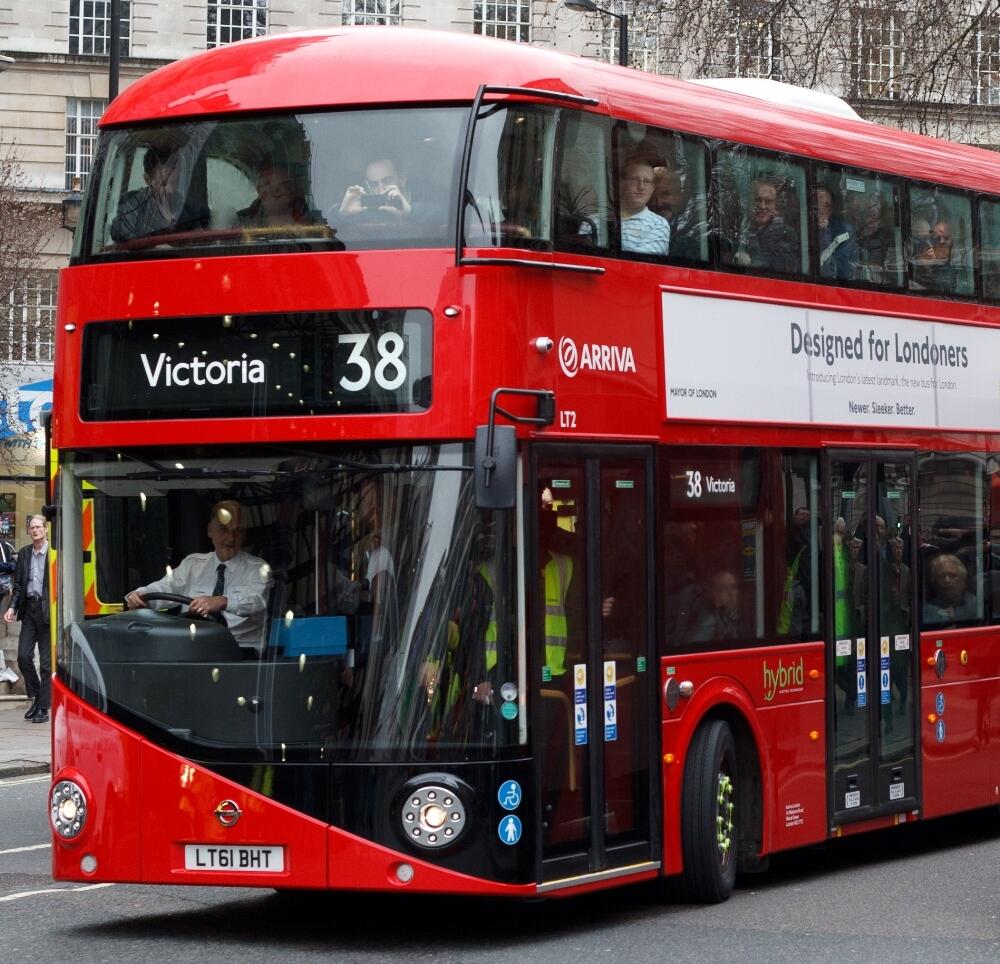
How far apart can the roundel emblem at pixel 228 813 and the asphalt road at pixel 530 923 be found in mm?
550

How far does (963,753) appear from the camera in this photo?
46.3 ft

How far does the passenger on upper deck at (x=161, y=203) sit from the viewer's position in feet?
34.1

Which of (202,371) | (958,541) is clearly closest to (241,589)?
(202,371)

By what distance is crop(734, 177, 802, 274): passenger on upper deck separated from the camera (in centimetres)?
1212

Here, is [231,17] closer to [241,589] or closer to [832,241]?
[832,241]

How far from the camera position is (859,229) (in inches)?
518

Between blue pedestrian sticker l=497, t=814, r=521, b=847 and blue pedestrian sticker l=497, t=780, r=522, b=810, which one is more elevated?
blue pedestrian sticker l=497, t=780, r=522, b=810

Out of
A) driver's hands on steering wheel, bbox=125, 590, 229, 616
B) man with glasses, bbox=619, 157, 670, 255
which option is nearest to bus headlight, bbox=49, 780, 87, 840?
driver's hands on steering wheel, bbox=125, 590, 229, 616

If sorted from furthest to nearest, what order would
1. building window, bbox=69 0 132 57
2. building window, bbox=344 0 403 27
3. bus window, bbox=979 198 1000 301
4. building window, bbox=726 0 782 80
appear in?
1. building window, bbox=344 0 403 27
2. building window, bbox=69 0 132 57
3. building window, bbox=726 0 782 80
4. bus window, bbox=979 198 1000 301

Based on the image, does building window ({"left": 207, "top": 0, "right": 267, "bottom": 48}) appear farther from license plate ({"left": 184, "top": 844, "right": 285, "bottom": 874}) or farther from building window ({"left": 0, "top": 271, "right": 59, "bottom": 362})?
license plate ({"left": 184, "top": 844, "right": 285, "bottom": 874})

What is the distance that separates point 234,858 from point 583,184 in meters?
3.44

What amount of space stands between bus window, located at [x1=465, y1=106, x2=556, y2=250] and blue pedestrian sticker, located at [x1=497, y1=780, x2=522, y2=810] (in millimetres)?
2330

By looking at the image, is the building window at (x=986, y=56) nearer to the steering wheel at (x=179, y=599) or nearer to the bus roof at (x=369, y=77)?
the bus roof at (x=369, y=77)

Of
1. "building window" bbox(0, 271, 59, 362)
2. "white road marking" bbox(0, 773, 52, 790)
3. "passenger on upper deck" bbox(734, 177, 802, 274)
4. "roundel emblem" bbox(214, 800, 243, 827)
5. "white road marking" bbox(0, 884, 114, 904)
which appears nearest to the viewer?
"roundel emblem" bbox(214, 800, 243, 827)
